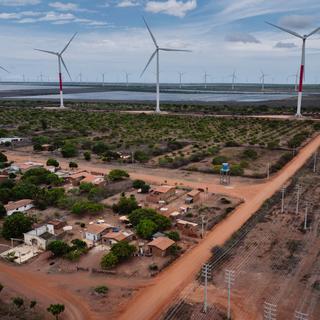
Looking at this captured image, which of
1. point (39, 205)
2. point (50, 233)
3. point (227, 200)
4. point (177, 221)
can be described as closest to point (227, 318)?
point (177, 221)

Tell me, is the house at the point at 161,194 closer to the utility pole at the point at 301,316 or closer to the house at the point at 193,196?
the house at the point at 193,196

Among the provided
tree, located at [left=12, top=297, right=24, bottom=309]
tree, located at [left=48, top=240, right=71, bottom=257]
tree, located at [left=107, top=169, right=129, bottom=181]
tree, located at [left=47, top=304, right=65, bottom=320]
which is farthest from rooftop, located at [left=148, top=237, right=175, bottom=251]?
tree, located at [left=107, top=169, right=129, bottom=181]

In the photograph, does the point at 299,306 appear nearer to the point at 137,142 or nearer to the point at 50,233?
the point at 50,233

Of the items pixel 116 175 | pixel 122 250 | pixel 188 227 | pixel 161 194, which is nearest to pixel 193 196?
pixel 161 194

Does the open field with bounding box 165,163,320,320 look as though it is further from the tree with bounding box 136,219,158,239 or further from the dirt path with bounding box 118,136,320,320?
the tree with bounding box 136,219,158,239

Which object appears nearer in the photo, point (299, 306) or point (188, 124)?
point (299, 306)
